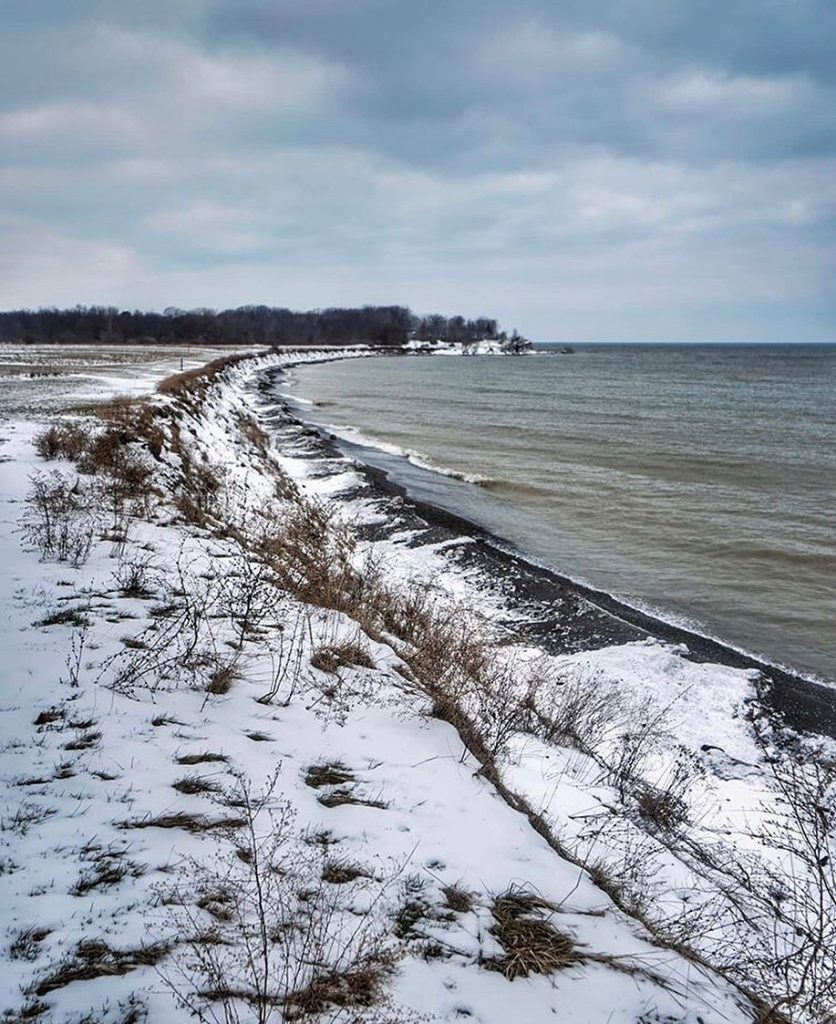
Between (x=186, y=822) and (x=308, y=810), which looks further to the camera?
(x=308, y=810)

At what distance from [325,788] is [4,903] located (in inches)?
72.5

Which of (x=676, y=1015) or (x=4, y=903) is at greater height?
(x=4, y=903)

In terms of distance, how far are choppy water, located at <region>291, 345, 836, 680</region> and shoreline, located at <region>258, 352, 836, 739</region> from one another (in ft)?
1.86

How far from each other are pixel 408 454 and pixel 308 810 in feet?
74.7

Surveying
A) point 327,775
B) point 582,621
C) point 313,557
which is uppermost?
point 313,557

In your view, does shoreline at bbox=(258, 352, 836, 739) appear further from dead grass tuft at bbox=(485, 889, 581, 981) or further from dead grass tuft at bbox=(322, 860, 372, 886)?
dead grass tuft at bbox=(322, 860, 372, 886)

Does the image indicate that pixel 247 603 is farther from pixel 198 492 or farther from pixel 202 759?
pixel 198 492

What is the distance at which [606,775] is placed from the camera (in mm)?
5867

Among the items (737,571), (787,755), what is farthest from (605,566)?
(787,755)

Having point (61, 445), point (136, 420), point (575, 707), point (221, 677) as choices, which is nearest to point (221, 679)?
point (221, 677)

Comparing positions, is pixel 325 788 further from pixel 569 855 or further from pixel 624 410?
pixel 624 410

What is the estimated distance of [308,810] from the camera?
148 inches

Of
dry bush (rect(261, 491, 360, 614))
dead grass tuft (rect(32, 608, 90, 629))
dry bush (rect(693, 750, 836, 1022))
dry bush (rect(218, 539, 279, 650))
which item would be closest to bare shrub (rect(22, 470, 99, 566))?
dead grass tuft (rect(32, 608, 90, 629))

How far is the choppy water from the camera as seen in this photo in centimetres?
1200
